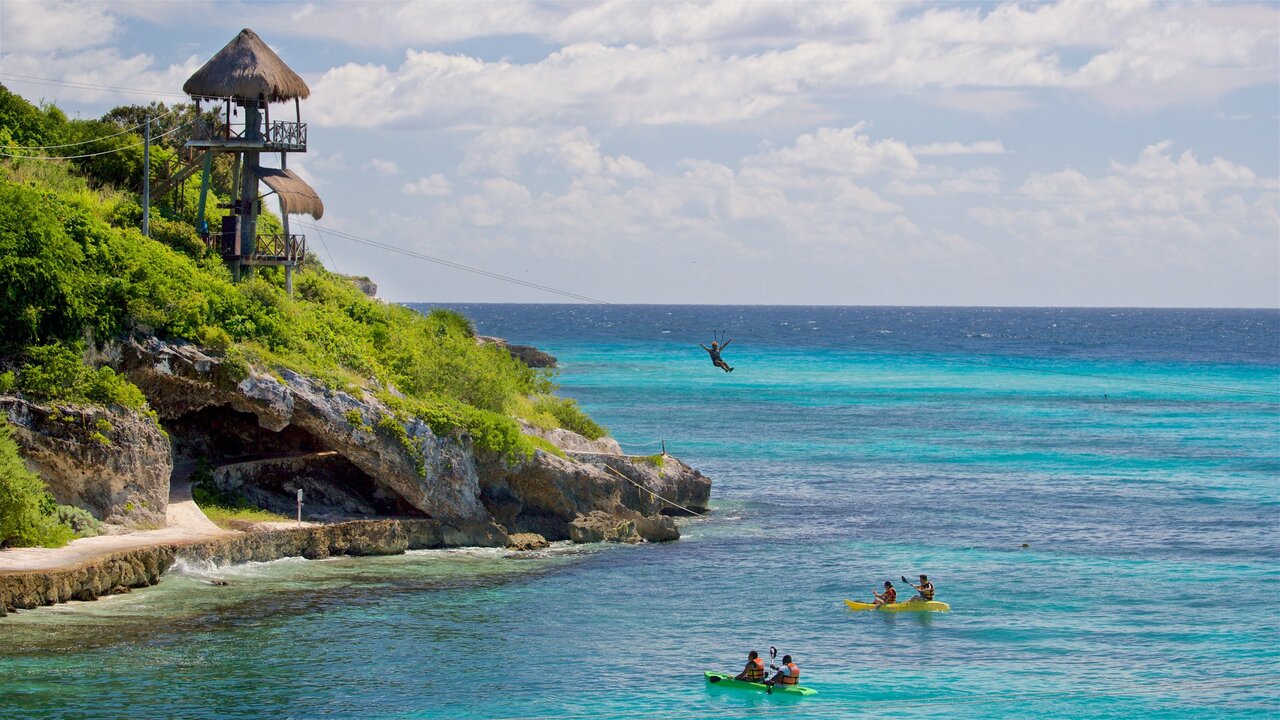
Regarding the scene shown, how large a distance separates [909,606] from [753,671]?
884cm

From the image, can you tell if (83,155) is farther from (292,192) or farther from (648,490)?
(648,490)

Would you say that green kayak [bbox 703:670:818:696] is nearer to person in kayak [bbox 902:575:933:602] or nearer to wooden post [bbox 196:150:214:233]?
person in kayak [bbox 902:575:933:602]

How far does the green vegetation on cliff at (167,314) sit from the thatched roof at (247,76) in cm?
486

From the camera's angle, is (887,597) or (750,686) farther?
(887,597)

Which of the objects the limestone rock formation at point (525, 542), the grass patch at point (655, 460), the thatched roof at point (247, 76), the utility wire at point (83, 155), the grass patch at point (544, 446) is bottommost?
the limestone rock formation at point (525, 542)

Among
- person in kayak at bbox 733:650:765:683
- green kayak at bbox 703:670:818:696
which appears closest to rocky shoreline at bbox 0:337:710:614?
green kayak at bbox 703:670:818:696

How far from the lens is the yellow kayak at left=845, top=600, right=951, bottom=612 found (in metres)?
36.7

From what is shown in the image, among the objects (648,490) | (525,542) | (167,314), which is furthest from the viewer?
(648,490)

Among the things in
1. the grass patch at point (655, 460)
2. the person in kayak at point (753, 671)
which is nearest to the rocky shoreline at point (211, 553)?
the grass patch at point (655, 460)

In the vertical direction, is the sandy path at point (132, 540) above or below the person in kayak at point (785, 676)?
above

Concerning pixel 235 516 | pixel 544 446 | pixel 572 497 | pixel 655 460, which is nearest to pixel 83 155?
pixel 235 516

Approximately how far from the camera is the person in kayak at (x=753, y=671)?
2939 cm

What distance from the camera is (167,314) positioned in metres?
38.7

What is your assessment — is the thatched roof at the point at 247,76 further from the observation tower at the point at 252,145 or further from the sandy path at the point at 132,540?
the sandy path at the point at 132,540
